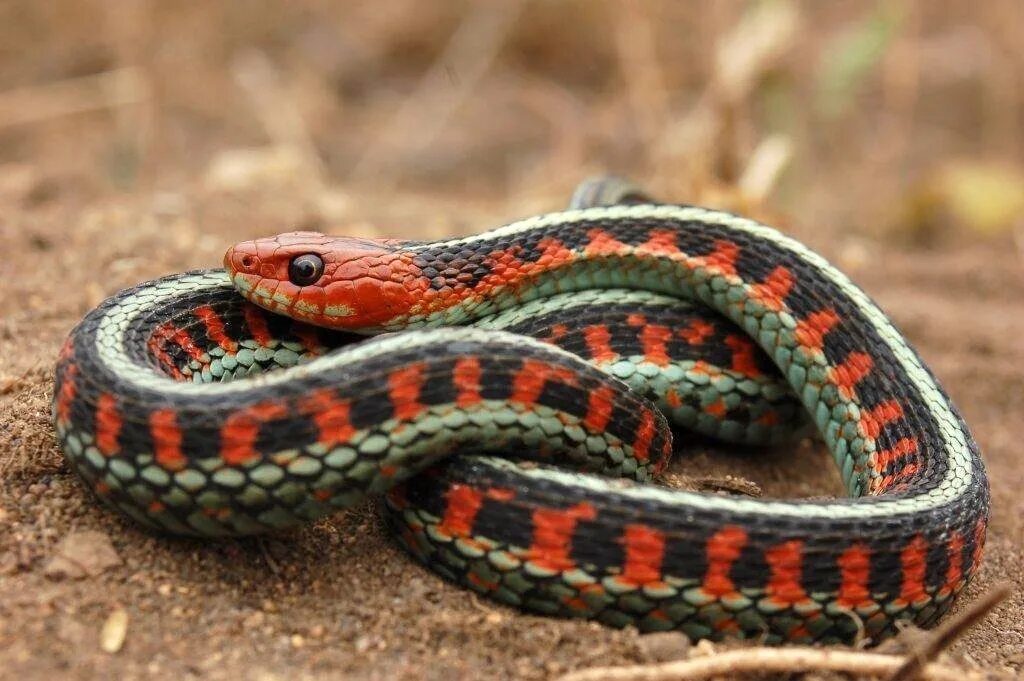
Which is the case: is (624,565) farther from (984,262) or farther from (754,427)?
(984,262)

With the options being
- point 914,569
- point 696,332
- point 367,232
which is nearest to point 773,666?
point 914,569

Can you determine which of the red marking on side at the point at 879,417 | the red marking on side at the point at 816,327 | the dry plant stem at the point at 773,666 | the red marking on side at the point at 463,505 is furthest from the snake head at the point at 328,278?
the red marking on side at the point at 879,417

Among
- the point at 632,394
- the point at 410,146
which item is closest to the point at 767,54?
the point at 410,146

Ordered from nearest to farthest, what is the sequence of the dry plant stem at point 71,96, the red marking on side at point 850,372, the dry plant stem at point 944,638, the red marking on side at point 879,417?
the dry plant stem at point 944,638 < the red marking on side at point 879,417 < the red marking on side at point 850,372 < the dry plant stem at point 71,96

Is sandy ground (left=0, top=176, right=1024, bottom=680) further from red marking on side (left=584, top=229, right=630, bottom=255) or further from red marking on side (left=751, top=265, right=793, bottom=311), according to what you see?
red marking on side (left=584, top=229, right=630, bottom=255)

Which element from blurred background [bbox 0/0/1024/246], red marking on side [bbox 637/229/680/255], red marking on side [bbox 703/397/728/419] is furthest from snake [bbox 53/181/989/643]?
blurred background [bbox 0/0/1024/246]

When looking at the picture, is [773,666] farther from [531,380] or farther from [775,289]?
[775,289]

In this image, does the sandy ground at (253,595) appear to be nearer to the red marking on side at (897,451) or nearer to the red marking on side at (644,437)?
the red marking on side at (897,451)
